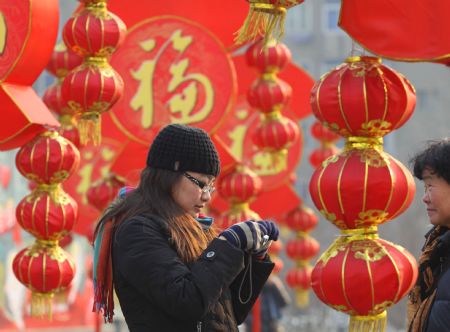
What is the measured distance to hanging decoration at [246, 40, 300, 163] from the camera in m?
7.18

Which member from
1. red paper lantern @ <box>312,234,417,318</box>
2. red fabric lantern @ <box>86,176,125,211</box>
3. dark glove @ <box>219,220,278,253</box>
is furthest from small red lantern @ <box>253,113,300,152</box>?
dark glove @ <box>219,220,278,253</box>

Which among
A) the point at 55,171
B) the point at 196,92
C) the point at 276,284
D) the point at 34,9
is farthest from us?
the point at 276,284

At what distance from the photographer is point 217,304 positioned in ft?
10.1

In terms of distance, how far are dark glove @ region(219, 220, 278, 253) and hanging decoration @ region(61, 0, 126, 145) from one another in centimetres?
236

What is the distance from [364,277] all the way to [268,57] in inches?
158

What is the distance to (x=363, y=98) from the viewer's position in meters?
3.32

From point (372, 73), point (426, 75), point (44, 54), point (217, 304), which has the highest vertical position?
point (372, 73)

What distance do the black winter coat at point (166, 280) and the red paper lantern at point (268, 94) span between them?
424 centimetres

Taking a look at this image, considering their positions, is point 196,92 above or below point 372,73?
below

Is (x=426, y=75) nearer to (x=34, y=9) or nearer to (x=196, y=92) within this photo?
(x=196, y=92)

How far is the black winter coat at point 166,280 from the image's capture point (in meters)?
2.92

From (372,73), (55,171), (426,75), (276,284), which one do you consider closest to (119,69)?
(55,171)

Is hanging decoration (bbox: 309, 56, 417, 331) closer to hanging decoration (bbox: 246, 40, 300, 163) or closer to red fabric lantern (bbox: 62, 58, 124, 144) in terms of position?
red fabric lantern (bbox: 62, 58, 124, 144)

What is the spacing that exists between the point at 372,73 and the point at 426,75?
821 inches
